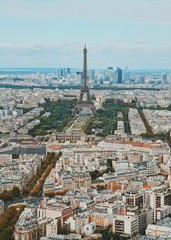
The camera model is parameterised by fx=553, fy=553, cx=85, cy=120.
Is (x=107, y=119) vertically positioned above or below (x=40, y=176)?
above

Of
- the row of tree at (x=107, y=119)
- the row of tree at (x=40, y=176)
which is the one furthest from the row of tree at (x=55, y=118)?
the row of tree at (x=40, y=176)

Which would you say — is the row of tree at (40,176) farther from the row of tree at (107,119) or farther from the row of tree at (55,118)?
the row of tree at (55,118)

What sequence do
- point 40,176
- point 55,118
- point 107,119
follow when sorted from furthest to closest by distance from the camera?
point 55,118 → point 107,119 → point 40,176

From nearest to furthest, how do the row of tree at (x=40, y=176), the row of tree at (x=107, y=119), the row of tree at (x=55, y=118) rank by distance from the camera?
the row of tree at (x=40, y=176)
the row of tree at (x=107, y=119)
the row of tree at (x=55, y=118)

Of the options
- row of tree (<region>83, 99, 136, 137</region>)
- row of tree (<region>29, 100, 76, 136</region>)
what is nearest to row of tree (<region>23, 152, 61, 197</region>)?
row of tree (<region>83, 99, 136, 137</region>)

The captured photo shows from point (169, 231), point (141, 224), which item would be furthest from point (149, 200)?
point (169, 231)

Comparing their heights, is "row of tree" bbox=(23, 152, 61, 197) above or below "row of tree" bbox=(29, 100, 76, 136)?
below

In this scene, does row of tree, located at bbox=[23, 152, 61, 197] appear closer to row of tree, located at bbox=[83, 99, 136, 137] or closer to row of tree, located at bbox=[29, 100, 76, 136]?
row of tree, located at bbox=[83, 99, 136, 137]

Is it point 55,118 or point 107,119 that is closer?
point 107,119

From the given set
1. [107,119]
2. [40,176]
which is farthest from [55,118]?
[40,176]

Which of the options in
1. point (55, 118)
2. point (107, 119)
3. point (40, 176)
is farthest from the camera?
point (55, 118)

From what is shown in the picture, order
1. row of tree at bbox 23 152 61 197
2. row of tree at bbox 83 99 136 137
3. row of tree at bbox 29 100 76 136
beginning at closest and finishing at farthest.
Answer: row of tree at bbox 23 152 61 197
row of tree at bbox 83 99 136 137
row of tree at bbox 29 100 76 136

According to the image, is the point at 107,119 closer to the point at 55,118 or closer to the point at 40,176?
the point at 55,118

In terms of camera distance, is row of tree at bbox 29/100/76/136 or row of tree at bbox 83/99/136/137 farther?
row of tree at bbox 29/100/76/136
